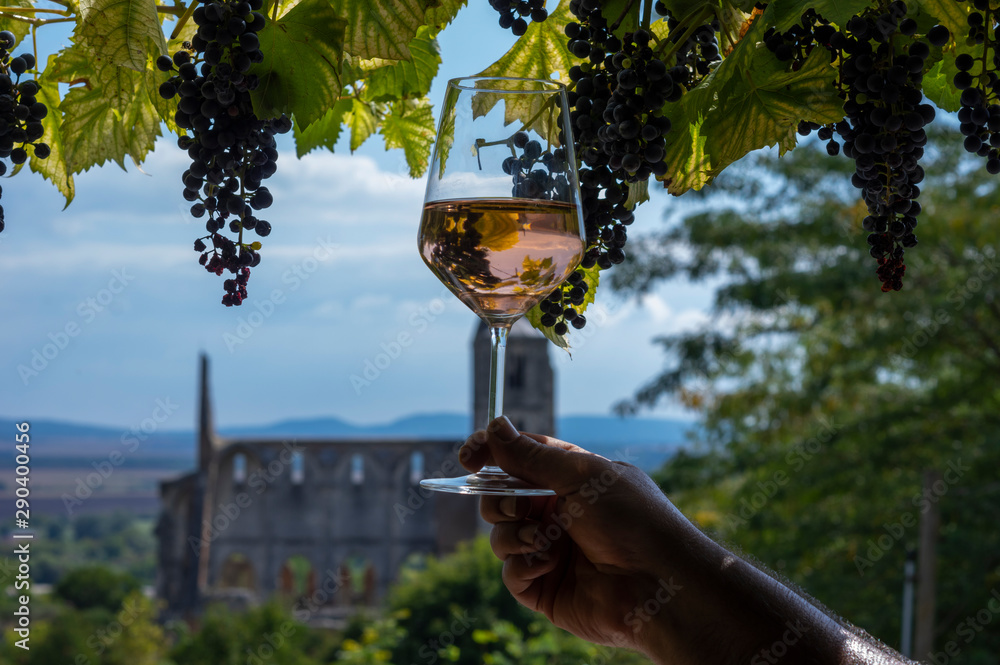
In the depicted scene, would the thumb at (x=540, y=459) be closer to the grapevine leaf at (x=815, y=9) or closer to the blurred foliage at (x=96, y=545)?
the grapevine leaf at (x=815, y=9)

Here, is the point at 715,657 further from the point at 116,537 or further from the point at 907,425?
the point at 116,537

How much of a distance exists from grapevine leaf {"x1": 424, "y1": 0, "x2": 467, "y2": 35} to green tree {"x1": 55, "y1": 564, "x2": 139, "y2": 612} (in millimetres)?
26590

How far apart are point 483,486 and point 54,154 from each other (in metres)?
0.42

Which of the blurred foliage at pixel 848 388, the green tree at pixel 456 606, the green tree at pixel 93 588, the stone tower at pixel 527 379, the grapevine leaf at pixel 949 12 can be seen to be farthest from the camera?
the green tree at pixel 93 588

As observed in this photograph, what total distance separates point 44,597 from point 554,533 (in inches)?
1145

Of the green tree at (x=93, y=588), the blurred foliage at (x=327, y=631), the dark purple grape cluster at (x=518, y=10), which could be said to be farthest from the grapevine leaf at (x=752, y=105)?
the green tree at (x=93, y=588)

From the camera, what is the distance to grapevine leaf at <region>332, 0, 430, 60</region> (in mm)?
511

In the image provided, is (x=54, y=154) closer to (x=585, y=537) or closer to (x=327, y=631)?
(x=585, y=537)

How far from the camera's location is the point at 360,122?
2.61 ft

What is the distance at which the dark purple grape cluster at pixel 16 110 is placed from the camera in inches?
20.6

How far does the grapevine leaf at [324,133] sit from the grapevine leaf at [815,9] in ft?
1.15

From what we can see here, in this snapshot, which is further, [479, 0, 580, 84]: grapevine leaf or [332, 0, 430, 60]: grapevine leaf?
[479, 0, 580, 84]: grapevine leaf

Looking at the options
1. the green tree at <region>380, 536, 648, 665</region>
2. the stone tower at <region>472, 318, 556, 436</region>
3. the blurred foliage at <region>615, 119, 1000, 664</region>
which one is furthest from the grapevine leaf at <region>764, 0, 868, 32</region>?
the stone tower at <region>472, 318, 556, 436</region>

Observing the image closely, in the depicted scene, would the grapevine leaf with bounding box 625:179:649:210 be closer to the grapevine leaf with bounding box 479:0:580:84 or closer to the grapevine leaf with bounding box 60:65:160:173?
the grapevine leaf with bounding box 479:0:580:84
